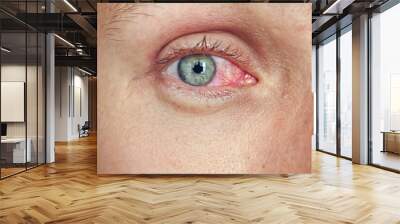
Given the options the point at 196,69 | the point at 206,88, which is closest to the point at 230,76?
the point at 206,88

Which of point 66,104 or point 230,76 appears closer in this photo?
point 230,76

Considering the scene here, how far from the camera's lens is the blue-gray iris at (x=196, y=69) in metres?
5.83

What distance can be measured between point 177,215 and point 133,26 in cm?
333

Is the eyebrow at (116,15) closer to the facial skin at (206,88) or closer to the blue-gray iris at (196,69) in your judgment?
the facial skin at (206,88)

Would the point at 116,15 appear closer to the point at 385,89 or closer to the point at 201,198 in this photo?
the point at 201,198

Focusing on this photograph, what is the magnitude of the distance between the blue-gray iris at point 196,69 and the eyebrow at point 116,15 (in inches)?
40.2

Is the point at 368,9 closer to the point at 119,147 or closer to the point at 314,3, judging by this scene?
the point at 314,3

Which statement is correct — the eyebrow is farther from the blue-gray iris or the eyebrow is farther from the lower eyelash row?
the lower eyelash row

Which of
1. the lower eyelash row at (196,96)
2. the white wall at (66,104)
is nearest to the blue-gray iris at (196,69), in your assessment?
the lower eyelash row at (196,96)

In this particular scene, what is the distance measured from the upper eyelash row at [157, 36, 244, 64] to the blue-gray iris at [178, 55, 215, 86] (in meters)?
0.10

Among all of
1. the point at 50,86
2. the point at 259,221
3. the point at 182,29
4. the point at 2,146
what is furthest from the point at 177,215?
the point at 50,86

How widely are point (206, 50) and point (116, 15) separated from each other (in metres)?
1.58

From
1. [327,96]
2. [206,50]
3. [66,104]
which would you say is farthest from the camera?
[66,104]

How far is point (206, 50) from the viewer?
19.1 ft
